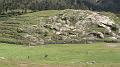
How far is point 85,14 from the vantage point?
18450 centimetres

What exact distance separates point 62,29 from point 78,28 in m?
8.94

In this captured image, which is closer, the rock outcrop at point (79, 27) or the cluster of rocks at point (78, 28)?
the cluster of rocks at point (78, 28)

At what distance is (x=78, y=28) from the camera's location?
16875 cm

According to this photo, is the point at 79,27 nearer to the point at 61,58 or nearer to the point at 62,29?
the point at 62,29

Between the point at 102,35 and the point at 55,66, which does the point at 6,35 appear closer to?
the point at 102,35

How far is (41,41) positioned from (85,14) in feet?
155

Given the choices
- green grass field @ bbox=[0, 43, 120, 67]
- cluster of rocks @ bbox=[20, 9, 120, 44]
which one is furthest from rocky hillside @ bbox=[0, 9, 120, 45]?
green grass field @ bbox=[0, 43, 120, 67]

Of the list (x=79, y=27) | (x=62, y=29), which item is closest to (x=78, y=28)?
(x=79, y=27)

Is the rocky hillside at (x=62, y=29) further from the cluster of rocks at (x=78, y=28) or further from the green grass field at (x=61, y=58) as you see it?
the green grass field at (x=61, y=58)

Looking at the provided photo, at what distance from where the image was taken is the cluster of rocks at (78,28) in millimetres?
154500

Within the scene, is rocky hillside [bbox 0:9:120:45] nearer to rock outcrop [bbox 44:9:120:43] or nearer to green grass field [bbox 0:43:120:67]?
rock outcrop [bbox 44:9:120:43]

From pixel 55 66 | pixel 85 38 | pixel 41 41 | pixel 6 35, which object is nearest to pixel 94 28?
pixel 85 38

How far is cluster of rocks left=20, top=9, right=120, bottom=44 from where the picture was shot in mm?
154500

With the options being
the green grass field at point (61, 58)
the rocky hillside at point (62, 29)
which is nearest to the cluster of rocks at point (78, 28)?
the rocky hillside at point (62, 29)
